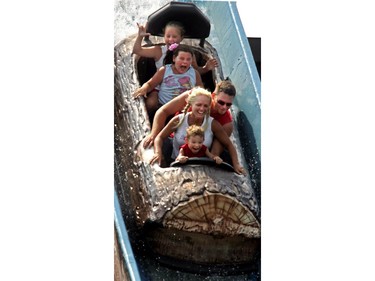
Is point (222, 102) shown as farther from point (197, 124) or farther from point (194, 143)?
point (194, 143)

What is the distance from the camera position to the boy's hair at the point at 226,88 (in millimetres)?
5711

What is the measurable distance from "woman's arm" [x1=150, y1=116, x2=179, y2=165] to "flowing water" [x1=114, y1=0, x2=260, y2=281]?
0.37 metres

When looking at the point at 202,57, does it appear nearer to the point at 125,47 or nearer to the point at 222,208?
the point at 125,47

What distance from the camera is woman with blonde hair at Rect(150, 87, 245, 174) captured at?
5586 mm

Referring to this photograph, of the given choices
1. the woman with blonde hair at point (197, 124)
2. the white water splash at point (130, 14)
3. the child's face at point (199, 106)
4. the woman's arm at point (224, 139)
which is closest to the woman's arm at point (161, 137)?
the woman with blonde hair at point (197, 124)

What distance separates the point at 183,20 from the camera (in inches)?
227

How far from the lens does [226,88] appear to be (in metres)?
5.71

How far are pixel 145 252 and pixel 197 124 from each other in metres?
0.72

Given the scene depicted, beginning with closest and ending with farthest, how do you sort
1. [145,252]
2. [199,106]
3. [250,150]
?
[145,252] < [199,106] < [250,150]

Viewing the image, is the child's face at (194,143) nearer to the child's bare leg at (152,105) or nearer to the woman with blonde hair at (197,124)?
the woman with blonde hair at (197,124)

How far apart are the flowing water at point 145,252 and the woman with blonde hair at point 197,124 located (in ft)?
1.58

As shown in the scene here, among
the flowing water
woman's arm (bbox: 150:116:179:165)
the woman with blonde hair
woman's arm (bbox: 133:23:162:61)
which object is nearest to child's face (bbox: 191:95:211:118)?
the woman with blonde hair

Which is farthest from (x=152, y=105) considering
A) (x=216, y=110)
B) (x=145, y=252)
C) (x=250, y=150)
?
(x=145, y=252)

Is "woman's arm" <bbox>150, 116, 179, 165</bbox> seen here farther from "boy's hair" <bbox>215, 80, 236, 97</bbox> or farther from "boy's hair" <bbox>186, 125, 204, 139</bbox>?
"boy's hair" <bbox>215, 80, 236, 97</bbox>
